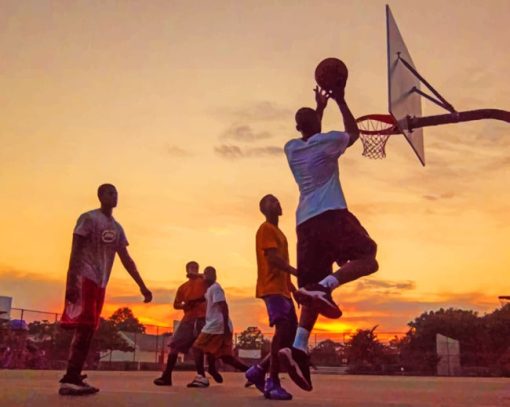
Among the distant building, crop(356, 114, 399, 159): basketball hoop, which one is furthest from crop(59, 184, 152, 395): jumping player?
Result: the distant building

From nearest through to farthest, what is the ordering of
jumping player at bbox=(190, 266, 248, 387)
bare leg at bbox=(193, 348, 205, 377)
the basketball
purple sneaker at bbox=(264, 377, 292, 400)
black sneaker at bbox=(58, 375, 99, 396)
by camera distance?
the basketball → black sneaker at bbox=(58, 375, 99, 396) → purple sneaker at bbox=(264, 377, 292, 400) → jumping player at bbox=(190, 266, 248, 387) → bare leg at bbox=(193, 348, 205, 377)

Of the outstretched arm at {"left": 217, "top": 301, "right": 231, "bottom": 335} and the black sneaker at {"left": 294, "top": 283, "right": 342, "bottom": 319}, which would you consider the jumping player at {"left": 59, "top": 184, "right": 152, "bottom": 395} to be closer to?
the black sneaker at {"left": 294, "top": 283, "right": 342, "bottom": 319}

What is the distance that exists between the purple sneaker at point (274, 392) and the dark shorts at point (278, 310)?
53 cm

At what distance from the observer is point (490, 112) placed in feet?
31.0

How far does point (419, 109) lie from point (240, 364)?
4.58 metres

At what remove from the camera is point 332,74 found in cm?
512

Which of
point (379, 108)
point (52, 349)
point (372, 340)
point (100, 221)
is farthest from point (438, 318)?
point (100, 221)

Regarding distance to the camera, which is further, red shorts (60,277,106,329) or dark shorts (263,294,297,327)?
dark shorts (263,294,297,327)

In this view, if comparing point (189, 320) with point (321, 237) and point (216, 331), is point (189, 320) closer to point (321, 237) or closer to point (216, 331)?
point (216, 331)

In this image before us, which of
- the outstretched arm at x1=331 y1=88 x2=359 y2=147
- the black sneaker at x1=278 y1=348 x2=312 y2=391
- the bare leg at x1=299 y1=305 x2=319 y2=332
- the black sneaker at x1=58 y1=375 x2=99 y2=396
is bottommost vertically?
the black sneaker at x1=58 y1=375 x2=99 y2=396

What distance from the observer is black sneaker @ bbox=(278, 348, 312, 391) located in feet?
14.9

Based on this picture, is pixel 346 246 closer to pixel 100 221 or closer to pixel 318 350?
pixel 100 221

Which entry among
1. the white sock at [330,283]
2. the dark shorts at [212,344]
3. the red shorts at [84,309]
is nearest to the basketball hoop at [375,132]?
the dark shorts at [212,344]

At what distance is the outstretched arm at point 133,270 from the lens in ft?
21.4
